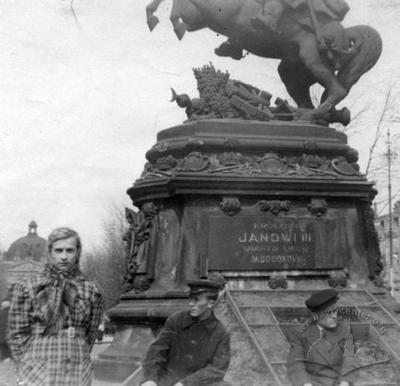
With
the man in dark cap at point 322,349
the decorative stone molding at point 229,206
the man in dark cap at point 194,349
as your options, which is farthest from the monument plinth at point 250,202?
the man in dark cap at point 194,349

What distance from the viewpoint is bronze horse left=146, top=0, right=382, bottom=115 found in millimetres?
11211

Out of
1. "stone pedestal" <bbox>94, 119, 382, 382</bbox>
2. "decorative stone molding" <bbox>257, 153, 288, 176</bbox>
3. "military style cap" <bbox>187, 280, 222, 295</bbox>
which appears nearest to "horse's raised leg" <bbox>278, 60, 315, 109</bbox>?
"stone pedestal" <bbox>94, 119, 382, 382</bbox>

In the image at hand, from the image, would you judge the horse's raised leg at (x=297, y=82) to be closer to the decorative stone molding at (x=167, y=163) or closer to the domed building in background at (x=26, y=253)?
the decorative stone molding at (x=167, y=163)

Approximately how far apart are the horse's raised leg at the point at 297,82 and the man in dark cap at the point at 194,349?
772 centimetres

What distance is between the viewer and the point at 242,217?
9.80 metres

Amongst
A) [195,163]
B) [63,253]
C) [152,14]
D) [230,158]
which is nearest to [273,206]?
[230,158]

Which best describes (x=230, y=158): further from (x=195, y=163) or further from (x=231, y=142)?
(x=195, y=163)

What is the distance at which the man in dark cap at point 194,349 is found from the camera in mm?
4645

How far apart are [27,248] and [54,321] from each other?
460 ft

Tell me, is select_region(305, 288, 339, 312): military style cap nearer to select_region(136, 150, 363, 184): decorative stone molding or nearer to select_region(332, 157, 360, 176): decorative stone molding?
select_region(136, 150, 363, 184): decorative stone molding

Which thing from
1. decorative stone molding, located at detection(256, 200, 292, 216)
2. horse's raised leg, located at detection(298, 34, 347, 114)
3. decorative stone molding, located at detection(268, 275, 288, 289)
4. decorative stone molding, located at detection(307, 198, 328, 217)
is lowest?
decorative stone molding, located at detection(268, 275, 288, 289)

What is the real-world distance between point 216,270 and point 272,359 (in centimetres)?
235

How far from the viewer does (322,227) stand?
10039mm

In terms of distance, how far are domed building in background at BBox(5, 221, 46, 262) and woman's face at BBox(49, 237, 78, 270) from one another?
135m
